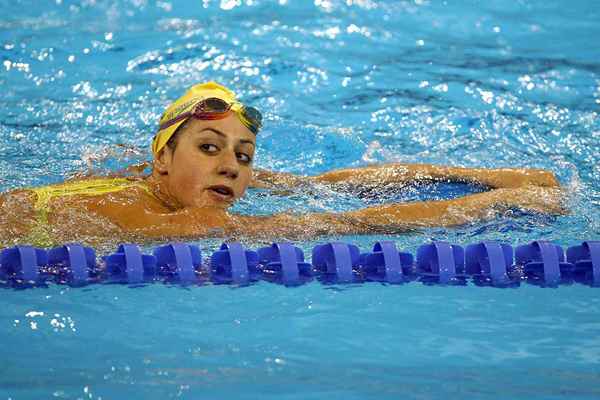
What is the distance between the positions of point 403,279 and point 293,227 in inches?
21.6

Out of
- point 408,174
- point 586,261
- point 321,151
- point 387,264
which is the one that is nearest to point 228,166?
point 387,264

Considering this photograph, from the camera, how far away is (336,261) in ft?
11.3

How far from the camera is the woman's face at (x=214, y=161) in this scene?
392 centimetres

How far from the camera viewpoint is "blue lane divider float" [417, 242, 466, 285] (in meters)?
3.50

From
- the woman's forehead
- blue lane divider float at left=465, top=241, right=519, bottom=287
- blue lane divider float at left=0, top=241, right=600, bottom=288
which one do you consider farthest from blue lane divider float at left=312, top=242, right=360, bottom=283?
the woman's forehead

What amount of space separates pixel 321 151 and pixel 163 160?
61.3 inches

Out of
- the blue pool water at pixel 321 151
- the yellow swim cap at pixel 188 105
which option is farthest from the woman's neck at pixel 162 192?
the blue pool water at pixel 321 151

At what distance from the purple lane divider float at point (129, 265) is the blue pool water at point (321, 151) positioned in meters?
0.09

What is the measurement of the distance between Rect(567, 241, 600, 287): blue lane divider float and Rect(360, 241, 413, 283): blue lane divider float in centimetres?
63

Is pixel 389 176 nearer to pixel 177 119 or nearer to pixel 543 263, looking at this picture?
pixel 177 119

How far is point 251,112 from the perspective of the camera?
4.02 m

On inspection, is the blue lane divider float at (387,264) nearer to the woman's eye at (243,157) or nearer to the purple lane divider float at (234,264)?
the purple lane divider float at (234,264)

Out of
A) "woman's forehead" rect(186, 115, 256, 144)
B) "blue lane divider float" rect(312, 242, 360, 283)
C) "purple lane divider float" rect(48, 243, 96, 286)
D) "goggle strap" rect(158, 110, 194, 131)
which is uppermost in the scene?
"goggle strap" rect(158, 110, 194, 131)

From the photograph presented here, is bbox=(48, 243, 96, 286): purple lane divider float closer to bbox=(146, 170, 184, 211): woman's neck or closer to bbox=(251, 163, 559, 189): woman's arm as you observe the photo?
bbox=(146, 170, 184, 211): woman's neck
